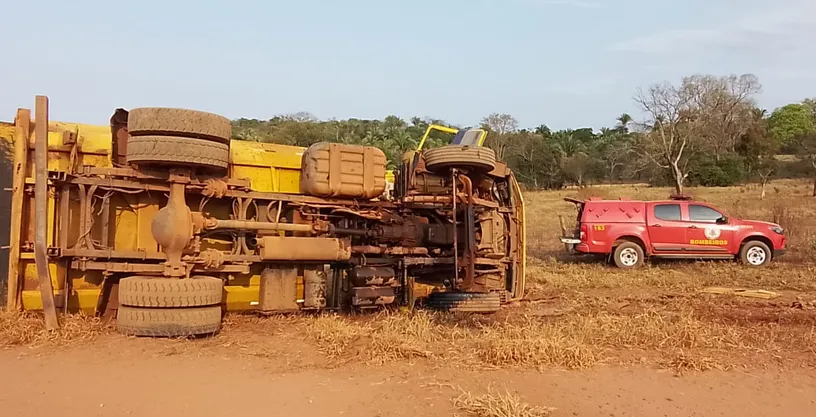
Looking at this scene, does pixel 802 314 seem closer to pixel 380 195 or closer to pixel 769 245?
pixel 380 195

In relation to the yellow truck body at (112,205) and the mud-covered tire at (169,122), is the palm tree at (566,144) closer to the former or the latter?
the yellow truck body at (112,205)

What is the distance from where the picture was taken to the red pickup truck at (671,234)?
53.5ft

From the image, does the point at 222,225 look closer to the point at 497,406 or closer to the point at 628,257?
the point at 497,406

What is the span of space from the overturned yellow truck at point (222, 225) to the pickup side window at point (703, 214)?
9.53 metres

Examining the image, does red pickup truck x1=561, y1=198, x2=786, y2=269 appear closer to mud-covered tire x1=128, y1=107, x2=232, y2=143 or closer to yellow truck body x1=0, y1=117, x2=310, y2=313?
yellow truck body x1=0, y1=117, x2=310, y2=313

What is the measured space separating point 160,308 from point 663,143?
1791 inches

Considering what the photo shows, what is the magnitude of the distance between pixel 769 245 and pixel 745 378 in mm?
12565

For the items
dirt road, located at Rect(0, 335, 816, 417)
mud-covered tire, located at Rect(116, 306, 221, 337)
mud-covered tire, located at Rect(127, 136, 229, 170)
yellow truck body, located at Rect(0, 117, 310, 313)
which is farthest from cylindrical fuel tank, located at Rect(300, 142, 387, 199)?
dirt road, located at Rect(0, 335, 816, 417)

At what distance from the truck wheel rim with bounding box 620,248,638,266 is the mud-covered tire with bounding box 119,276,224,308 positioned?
40.6 feet

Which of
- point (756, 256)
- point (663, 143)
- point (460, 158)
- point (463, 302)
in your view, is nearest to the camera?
point (460, 158)

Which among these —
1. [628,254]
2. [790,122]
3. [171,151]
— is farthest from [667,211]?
[790,122]

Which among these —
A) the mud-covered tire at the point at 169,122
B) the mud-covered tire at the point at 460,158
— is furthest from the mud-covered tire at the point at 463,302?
the mud-covered tire at the point at 169,122

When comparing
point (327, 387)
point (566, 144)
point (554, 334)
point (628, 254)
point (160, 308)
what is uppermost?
point (566, 144)

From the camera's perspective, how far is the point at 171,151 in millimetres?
6395
